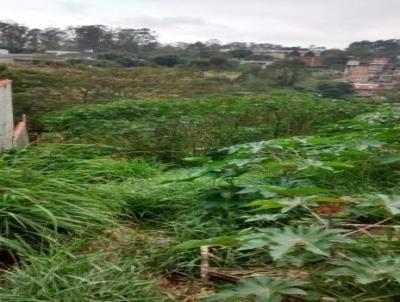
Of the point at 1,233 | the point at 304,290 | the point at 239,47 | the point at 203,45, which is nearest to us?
the point at 304,290

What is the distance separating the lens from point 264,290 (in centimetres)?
153

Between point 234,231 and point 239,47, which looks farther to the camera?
point 239,47

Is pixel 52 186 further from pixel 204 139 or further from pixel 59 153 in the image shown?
pixel 204 139

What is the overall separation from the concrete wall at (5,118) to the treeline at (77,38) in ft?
62.5

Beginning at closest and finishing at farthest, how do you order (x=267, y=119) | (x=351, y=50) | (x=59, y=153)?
(x=59, y=153) → (x=267, y=119) → (x=351, y=50)

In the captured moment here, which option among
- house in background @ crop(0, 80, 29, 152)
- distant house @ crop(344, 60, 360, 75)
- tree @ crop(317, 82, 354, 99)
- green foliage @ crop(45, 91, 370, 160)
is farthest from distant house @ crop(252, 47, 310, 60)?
house in background @ crop(0, 80, 29, 152)

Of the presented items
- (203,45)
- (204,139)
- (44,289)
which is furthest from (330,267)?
(203,45)

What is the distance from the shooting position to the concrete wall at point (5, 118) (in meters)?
5.51

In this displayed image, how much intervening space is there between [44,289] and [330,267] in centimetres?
103

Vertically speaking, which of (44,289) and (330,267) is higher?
(330,267)

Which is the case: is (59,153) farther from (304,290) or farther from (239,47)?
(239,47)

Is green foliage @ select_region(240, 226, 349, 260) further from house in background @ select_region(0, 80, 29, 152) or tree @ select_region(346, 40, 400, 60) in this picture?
tree @ select_region(346, 40, 400, 60)

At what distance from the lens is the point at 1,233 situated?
2.34 m

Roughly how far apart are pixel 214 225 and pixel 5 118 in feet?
13.5
